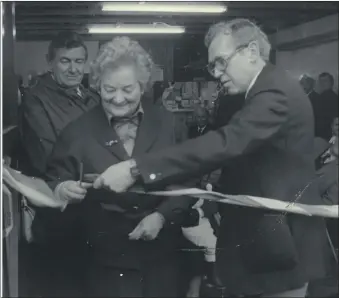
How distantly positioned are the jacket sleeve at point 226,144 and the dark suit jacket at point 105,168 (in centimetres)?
5

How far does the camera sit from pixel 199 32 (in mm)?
1574

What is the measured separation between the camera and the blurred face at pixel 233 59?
156cm

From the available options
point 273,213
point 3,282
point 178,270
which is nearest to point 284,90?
point 273,213

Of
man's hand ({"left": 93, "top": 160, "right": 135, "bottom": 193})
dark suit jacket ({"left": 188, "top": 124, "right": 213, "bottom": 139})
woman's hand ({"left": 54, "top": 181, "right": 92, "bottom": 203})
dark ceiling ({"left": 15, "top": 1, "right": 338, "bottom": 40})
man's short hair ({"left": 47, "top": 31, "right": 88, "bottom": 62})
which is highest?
dark ceiling ({"left": 15, "top": 1, "right": 338, "bottom": 40})

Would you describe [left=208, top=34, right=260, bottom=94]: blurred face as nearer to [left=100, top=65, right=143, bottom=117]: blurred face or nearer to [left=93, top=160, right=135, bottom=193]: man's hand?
[left=100, top=65, right=143, bottom=117]: blurred face

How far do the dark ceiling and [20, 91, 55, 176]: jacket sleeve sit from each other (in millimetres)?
196

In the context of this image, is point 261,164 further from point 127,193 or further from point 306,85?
point 127,193

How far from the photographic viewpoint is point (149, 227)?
1.59 meters

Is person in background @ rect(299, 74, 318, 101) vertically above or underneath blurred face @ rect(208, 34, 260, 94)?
underneath

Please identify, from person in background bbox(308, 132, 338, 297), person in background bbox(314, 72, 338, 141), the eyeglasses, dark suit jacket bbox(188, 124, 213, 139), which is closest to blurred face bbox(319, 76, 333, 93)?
person in background bbox(314, 72, 338, 141)

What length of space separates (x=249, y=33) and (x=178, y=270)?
0.73 m

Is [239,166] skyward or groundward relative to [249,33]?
groundward

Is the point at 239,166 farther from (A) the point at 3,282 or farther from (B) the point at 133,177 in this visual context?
(A) the point at 3,282

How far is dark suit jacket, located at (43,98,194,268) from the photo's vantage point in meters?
1.55
